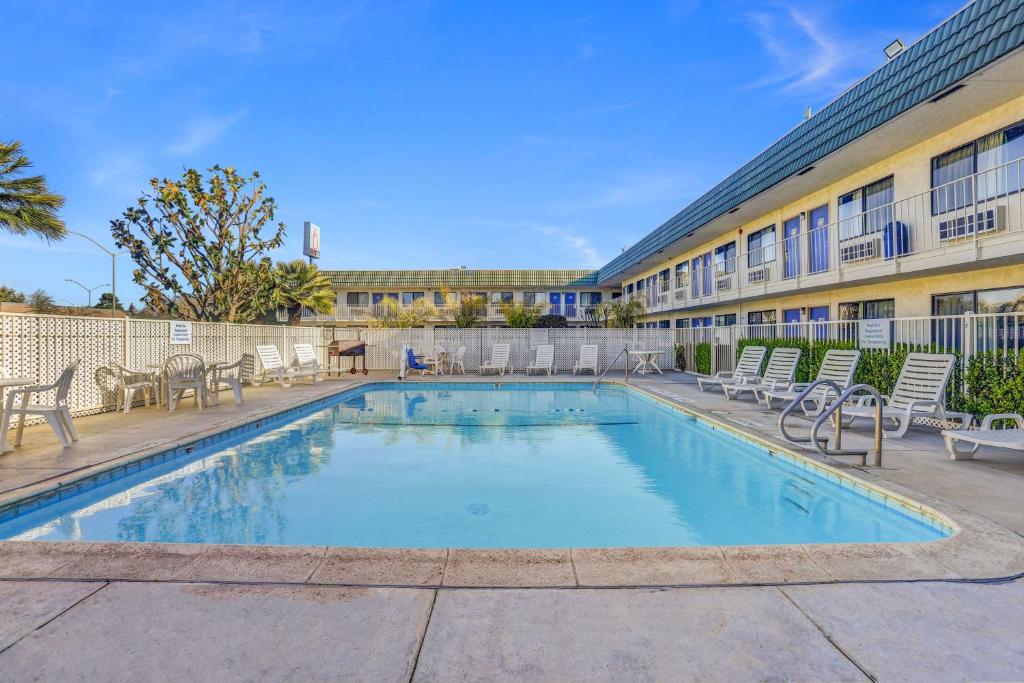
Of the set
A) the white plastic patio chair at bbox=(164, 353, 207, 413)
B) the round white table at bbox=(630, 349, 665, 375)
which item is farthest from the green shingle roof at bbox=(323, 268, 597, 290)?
the white plastic patio chair at bbox=(164, 353, 207, 413)

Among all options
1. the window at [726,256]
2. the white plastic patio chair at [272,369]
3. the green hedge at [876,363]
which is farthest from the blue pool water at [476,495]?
the window at [726,256]

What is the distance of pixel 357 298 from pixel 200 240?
2058 centimetres

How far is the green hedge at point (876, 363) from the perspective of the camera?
7059mm

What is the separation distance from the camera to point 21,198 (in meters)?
12.9

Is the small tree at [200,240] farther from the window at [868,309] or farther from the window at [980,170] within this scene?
the window at [980,170]

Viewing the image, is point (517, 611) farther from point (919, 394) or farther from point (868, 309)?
point (868, 309)

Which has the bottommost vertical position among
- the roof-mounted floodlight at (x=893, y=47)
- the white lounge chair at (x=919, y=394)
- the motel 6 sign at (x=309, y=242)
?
the white lounge chair at (x=919, y=394)

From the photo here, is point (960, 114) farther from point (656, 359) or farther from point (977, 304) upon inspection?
point (656, 359)

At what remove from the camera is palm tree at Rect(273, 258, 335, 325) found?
98.0 ft

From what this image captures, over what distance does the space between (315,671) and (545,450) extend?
5293 millimetres

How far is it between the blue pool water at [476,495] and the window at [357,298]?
2848 cm

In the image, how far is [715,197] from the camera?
1730 cm

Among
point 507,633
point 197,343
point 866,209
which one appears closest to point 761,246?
point 866,209

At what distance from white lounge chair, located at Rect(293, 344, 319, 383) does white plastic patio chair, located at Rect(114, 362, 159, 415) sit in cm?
401
